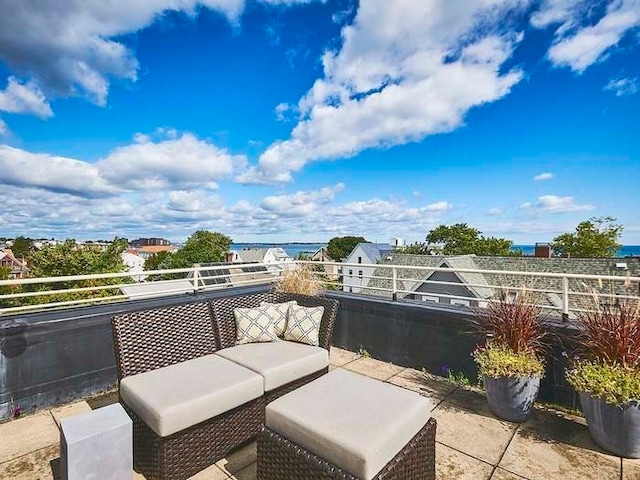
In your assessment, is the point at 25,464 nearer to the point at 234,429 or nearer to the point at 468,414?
the point at 234,429

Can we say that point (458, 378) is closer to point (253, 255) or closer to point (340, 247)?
point (253, 255)

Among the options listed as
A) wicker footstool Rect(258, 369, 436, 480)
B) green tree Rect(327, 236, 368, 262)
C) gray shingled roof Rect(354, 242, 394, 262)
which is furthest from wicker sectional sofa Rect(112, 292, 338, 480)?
green tree Rect(327, 236, 368, 262)

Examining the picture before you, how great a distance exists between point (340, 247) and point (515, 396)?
4647cm

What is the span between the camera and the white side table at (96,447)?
1.46m

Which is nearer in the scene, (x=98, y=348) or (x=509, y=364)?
(x=509, y=364)

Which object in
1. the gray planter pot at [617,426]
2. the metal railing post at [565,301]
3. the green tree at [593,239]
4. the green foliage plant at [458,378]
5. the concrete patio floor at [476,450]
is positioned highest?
the green tree at [593,239]

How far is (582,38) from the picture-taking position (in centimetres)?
633

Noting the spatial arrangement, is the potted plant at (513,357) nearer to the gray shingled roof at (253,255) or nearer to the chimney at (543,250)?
the chimney at (543,250)

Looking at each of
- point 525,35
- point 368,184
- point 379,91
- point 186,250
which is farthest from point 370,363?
point 186,250

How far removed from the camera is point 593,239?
2505cm

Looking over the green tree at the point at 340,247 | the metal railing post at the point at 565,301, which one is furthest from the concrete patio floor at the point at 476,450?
the green tree at the point at 340,247

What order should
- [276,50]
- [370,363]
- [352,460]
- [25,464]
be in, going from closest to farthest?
[352,460], [25,464], [370,363], [276,50]

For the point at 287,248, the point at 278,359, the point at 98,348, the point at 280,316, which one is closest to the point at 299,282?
the point at 280,316

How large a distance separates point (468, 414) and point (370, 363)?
1.34 meters
